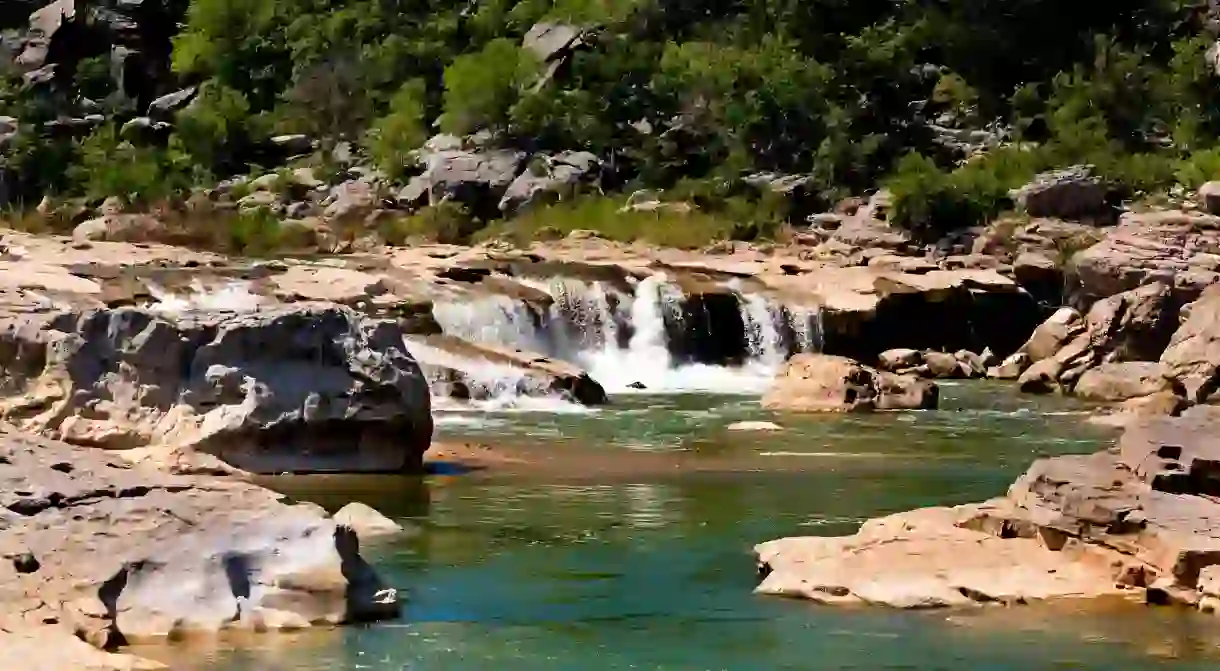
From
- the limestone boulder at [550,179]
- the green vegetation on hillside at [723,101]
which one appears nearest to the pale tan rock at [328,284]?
the green vegetation on hillside at [723,101]

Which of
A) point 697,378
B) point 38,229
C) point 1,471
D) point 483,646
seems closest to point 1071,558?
point 483,646

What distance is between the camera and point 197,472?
61.2ft

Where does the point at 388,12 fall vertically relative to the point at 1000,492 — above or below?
above

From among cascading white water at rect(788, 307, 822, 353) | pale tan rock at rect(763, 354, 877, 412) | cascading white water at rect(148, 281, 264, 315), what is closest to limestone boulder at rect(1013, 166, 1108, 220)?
cascading white water at rect(788, 307, 822, 353)

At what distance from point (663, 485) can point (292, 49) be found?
5523 centimetres

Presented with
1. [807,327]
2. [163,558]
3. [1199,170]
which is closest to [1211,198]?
[1199,170]

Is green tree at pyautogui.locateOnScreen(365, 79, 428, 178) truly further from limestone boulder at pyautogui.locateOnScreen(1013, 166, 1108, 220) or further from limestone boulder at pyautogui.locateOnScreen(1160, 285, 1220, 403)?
limestone boulder at pyautogui.locateOnScreen(1160, 285, 1220, 403)

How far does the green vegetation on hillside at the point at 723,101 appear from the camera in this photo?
58.4 m

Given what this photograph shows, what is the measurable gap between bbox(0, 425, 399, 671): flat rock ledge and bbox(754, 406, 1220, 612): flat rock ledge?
A: 3.48 m

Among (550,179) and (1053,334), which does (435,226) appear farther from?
(1053,334)

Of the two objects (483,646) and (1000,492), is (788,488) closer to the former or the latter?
(1000,492)

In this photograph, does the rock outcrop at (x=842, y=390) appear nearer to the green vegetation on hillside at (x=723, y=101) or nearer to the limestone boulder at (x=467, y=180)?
the green vegetation on hillside at (x=723, y=101)

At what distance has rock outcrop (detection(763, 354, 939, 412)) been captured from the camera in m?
31.8

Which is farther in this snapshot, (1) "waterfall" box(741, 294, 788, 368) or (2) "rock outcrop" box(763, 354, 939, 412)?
(1) "waterfall" box(741, 294, 788, 368)
